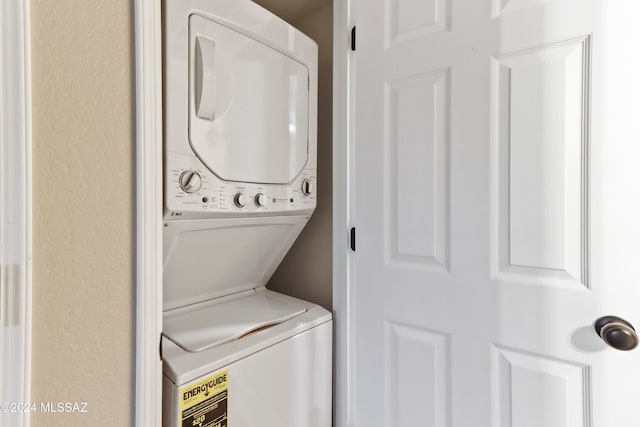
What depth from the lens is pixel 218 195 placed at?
945 millimetres

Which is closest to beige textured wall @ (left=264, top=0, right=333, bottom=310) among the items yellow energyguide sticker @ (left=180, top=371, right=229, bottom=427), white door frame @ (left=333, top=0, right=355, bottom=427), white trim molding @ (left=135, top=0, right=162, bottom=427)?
white door frame @ (left=333, top=0, right=355, bottom=427)

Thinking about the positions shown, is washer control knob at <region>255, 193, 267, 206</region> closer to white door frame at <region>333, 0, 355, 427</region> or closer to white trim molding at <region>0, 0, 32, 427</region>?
white door frame at <region>333, 0, 355, 427</region>

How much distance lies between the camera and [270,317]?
3.69 ft

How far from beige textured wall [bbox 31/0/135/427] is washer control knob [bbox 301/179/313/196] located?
692 millimetres

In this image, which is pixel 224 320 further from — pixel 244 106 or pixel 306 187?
pixel 244 106

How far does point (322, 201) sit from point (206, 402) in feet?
2.96

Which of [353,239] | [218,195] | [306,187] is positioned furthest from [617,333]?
[218,195]

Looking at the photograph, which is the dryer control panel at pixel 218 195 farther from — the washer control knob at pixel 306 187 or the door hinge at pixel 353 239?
the door hinge at pixel 353 239

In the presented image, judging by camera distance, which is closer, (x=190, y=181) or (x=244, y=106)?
(x=190, y=181)

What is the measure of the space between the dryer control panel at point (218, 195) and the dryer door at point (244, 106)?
3 cm

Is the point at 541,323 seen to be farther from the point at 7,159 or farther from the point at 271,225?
the point at 7,159

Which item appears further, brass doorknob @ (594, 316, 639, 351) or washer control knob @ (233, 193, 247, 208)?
washer control knob @ (233, 193, 247, 208)

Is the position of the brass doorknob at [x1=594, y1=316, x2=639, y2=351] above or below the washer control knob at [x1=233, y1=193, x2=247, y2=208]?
below

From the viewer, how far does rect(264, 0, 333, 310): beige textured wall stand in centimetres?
142
